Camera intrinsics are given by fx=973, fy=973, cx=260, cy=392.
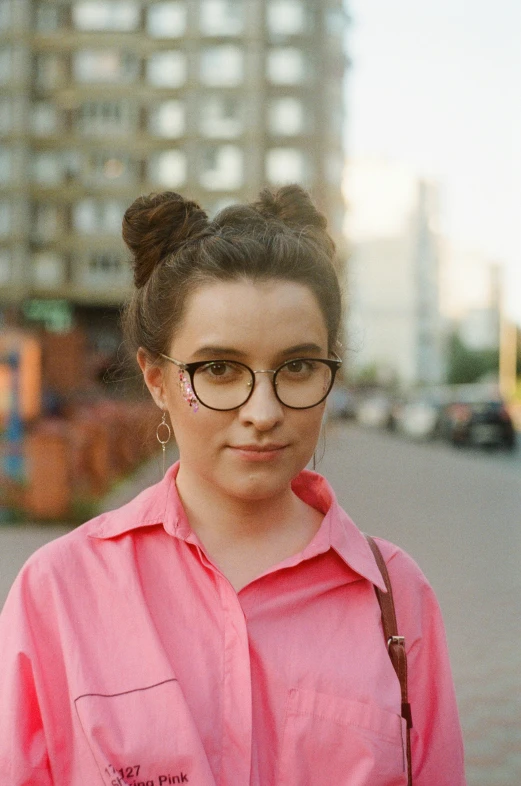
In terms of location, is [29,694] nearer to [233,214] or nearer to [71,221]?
[233,214]

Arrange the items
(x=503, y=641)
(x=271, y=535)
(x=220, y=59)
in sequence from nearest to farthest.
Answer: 1. (x=271, y=535)
2. (x=503, y=641)
3. (x=220, y=59)

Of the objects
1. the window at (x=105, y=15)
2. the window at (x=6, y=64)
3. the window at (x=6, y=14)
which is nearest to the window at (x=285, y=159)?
the window at (x=105, y=15)

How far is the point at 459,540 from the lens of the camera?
394 inches

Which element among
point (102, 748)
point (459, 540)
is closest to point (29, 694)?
point (102, 748)

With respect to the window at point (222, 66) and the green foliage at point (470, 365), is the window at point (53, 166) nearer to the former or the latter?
the window at point (222, 66)

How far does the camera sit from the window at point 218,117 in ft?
Result: 169

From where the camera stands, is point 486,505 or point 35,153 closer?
point 486,505

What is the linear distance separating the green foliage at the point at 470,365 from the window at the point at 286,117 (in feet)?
105

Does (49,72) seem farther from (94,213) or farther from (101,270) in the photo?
(101,270)

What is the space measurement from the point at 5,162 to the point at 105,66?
7834 mm

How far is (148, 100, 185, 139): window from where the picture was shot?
50.9 meters

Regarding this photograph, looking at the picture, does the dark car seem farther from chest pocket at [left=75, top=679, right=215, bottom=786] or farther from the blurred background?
chest pocket at [left=75, top=679, right=215, bottom=786]

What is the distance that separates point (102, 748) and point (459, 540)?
8.83 metres

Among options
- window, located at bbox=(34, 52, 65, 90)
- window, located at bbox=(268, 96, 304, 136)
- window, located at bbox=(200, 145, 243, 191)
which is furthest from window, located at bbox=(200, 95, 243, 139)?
window, located at bbox=(34, 52, 65, 90)
